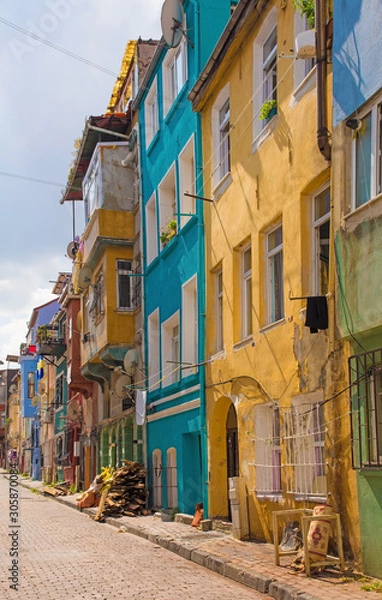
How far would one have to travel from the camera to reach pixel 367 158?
10336 millimetres

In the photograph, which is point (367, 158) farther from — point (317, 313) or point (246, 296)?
point (246, 296)

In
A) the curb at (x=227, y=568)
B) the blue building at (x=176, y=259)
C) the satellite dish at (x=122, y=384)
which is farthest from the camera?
the satellite dish at (x=122, y=384)

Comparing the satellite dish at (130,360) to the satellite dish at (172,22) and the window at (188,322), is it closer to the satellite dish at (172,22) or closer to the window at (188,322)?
the window at (188,322)

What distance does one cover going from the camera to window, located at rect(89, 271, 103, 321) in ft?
86.9

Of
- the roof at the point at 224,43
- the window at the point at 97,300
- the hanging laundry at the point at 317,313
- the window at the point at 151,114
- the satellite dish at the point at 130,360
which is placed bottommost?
the hanging laundry at the point at 317,313

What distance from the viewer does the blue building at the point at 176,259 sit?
1875 centimetres

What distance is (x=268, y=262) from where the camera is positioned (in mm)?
14312

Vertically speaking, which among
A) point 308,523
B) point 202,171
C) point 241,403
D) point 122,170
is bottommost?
point 308,523

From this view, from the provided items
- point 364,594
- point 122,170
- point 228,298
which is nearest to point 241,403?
point 228,298

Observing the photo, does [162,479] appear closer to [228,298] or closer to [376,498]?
[228,298]

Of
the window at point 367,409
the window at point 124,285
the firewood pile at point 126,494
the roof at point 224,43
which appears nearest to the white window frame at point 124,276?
the window at point 124,285

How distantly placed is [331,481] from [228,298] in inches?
226

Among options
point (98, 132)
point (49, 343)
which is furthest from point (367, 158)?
point (49, 343)

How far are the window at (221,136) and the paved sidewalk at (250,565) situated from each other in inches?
279
